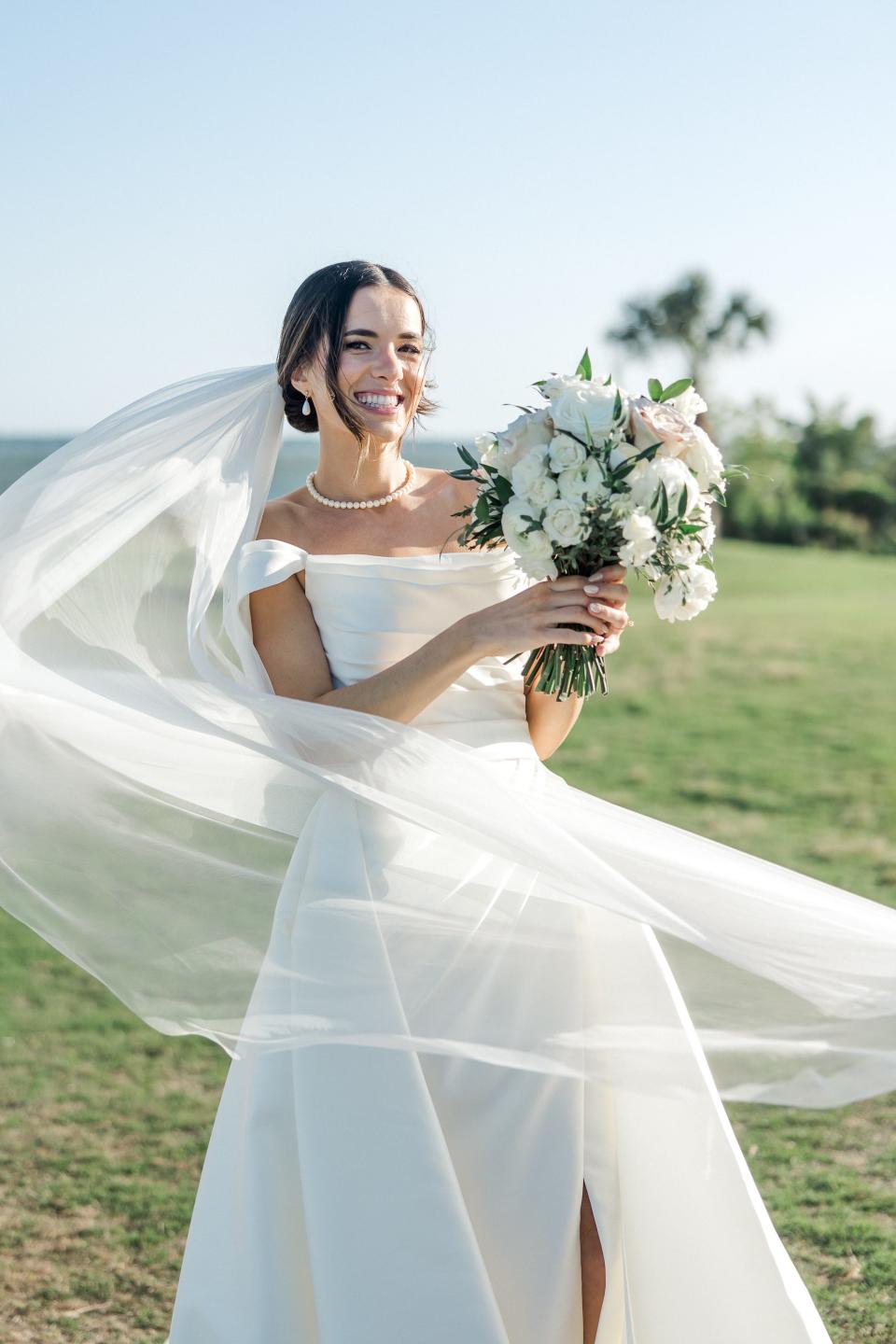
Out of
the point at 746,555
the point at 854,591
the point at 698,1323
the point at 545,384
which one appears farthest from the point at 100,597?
the point at 746,555

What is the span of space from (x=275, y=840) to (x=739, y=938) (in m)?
1.09

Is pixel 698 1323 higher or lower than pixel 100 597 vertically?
lower

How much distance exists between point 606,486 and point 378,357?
72 centimetres

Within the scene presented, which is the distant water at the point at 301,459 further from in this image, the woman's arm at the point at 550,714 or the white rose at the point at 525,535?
the white rose at the point at 525,535

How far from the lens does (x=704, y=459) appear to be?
2.93 metres

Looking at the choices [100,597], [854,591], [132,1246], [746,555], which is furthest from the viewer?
[746,555]

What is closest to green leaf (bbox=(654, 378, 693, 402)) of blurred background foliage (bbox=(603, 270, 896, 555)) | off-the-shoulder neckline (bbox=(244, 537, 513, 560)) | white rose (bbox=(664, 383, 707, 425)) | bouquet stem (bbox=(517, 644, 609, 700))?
white rose (bbox=(664, 383, 707, 425))

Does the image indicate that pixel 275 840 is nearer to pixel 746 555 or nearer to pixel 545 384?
pixel 545 384

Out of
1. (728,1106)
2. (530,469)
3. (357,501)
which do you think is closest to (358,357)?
(357,501)

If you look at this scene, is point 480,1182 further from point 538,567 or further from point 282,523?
point 282,523

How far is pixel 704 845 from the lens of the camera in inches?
122

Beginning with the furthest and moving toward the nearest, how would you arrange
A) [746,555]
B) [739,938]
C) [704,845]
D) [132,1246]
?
[746,555]
[132,1246]
[704,845]
[739,938]

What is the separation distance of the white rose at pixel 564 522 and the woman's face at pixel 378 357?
2.04ft

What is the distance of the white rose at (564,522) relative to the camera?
2789 millimetres
